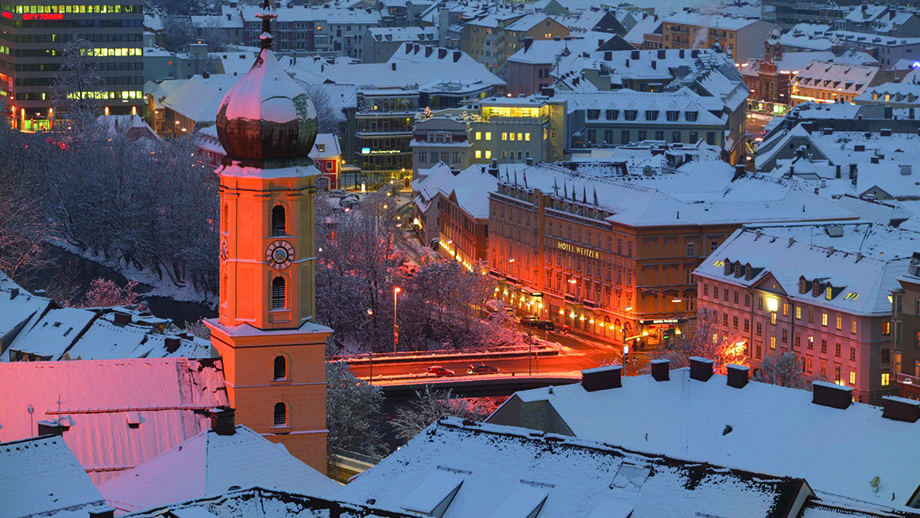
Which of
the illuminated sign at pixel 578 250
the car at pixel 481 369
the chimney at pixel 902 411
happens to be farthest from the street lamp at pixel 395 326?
the chimney at pixel 902 411

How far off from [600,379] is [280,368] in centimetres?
1133

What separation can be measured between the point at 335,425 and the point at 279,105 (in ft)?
72.2

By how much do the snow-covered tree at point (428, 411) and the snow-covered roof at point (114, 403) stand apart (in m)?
20.0

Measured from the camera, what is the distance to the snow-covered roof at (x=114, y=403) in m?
81.9

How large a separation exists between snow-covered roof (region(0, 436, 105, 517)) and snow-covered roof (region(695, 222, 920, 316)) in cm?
6852

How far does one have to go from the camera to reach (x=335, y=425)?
341 feet

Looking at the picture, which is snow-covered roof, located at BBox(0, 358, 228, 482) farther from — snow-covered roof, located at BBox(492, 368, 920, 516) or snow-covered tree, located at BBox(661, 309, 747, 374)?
snow-covered tree, located at BBox(661, 309, 747, 374)

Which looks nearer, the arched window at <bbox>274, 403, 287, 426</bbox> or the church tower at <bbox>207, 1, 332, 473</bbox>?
the church tower at <bbox>207, 1, 332, 473</bbox>

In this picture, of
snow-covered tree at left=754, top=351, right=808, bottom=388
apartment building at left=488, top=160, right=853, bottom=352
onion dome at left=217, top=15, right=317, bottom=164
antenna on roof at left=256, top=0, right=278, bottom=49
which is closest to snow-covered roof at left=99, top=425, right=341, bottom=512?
onion dome at left=217, top=15, right=317, bottom=164

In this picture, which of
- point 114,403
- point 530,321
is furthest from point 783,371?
point 114,403

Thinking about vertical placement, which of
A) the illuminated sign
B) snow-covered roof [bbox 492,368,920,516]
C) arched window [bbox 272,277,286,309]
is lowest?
the illuminated sign

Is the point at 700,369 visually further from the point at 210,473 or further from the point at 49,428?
the point at 49,428

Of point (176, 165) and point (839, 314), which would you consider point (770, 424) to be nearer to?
point (839, 314)

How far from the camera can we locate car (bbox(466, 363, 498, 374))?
421 ft
